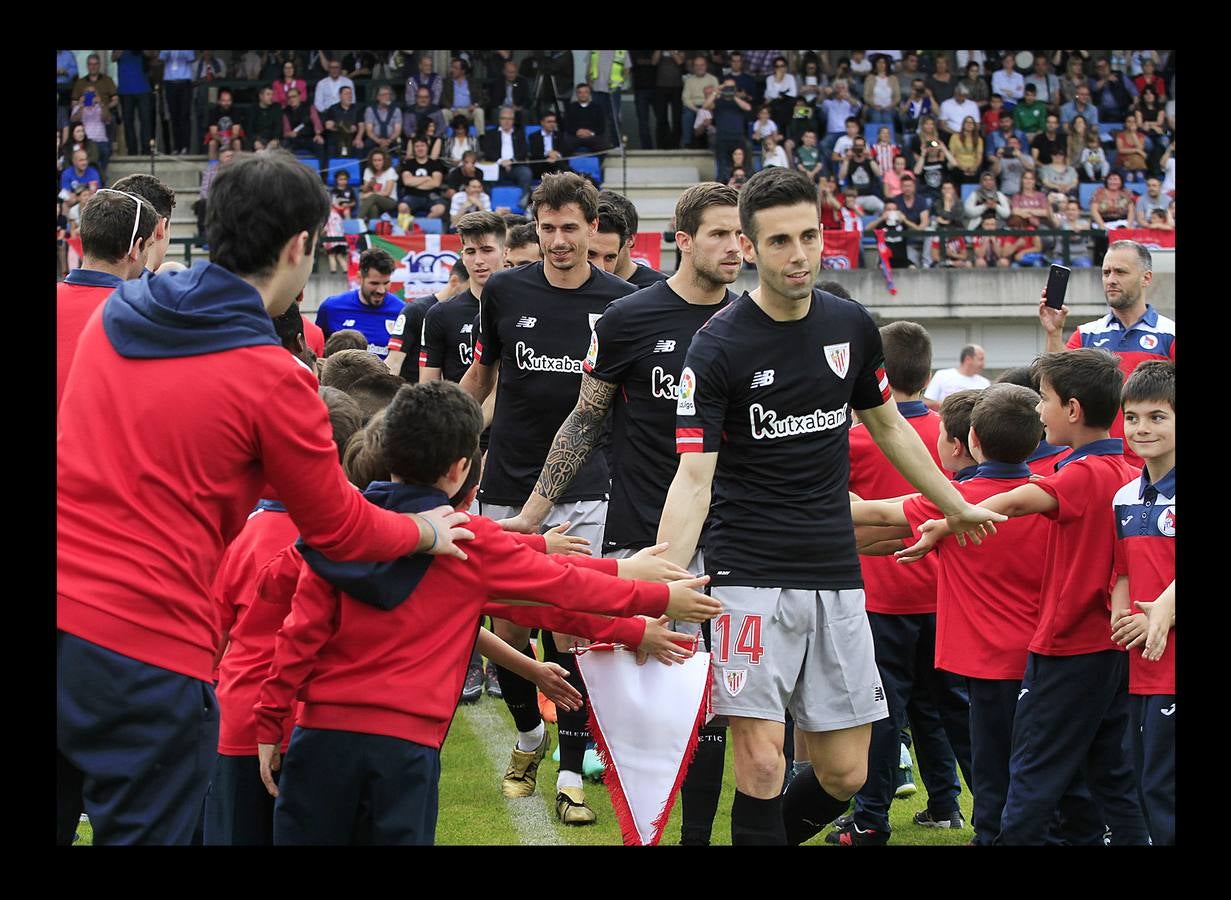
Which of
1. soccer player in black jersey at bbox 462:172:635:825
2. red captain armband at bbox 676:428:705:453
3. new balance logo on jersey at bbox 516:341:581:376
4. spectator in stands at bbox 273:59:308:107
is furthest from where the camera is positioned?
spectator in stands at bbox 273:59:308:107

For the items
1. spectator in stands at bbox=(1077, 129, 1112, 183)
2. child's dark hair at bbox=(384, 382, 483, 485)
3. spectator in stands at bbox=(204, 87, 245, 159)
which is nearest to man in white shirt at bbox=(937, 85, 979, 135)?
spectator in stands at bbox=(1077, 129, 1112, 183)

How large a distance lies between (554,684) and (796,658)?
33.6 inches

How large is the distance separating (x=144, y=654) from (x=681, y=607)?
1603 millimetres

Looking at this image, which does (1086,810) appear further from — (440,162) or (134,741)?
(440,162)

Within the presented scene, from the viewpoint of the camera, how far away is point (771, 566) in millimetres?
5086

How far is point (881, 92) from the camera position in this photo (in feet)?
93.3

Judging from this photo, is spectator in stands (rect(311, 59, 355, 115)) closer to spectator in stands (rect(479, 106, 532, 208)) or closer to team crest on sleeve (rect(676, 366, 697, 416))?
spectator in stands (rect(479, 106, 532, 208))

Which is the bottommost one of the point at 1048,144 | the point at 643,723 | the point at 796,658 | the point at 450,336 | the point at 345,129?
the point at 643,723

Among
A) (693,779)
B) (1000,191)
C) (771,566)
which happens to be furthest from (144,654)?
(1000,191)

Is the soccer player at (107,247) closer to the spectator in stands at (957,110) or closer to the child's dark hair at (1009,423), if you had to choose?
the child's dark hair at (1009,423)

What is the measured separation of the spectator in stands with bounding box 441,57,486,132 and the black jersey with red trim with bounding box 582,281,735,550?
21681mm

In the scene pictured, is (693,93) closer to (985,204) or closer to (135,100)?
(985,204)

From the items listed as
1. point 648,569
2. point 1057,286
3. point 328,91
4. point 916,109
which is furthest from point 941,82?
point 648,569

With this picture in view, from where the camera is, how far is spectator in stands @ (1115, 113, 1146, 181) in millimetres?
26797
